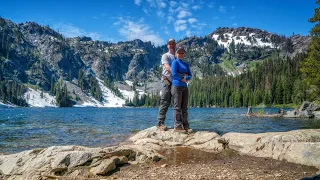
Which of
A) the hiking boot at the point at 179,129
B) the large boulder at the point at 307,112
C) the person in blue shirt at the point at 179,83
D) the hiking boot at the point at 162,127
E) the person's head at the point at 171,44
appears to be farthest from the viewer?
the large boulder at the point at 307,112

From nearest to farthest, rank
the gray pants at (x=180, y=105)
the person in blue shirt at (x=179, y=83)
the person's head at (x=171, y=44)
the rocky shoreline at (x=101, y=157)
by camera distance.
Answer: the rocky shoreline at (x=101, y=157) < the person in blue shirt at (x=179, y=83) < the gray pants at (x=180, y=105) < the person's head at (x=171, y=44)

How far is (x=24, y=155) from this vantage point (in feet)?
28.9

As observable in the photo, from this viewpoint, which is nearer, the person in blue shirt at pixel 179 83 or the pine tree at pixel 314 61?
the person in blue shirt at pixel 179 83

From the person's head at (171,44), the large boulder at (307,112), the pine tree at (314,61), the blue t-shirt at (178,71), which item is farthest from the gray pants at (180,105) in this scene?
the large boulder at (307,112)

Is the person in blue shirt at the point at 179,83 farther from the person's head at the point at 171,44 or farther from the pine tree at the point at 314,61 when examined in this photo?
the pine tree at the point at 314,61

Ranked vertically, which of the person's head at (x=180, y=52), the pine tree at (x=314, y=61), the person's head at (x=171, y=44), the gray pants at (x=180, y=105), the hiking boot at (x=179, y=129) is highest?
the pine tree at (x=314, y=61)

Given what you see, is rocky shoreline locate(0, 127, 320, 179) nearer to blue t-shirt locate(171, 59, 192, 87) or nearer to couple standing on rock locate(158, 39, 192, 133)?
couple standing on rock locate(158, 39, 192, 133)

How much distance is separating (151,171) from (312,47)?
35.6 metres

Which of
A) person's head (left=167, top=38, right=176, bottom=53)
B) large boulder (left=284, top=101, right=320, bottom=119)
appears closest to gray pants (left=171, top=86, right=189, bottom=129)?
person's head (left=167, top=38, right=176, bottom=53)

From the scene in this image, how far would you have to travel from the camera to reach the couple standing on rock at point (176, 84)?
12805 mm

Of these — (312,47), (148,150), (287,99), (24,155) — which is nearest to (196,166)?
(148,150)

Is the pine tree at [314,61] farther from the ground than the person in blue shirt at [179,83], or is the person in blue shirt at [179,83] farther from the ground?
the pine tree at [314,61]

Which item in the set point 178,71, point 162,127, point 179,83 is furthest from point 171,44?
point 162,127

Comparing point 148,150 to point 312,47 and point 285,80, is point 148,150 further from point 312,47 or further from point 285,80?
point 285,80
